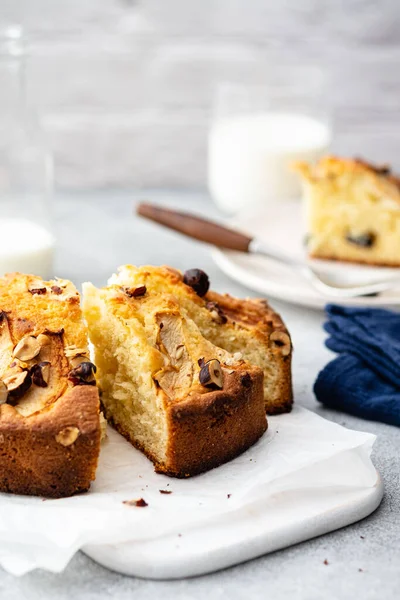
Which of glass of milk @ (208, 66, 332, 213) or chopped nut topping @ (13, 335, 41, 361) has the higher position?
glass of milk @ (208, 66, 332, 213)

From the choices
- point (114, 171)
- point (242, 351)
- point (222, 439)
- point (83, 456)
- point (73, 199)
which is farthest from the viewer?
point (114, 171)

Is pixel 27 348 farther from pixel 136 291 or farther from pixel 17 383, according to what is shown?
pixel 136 291

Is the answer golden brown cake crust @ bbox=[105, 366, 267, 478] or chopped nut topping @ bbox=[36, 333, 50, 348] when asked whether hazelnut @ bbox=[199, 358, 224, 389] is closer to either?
golden brown cake crust @ bbox=[105, 366, 267, 478]

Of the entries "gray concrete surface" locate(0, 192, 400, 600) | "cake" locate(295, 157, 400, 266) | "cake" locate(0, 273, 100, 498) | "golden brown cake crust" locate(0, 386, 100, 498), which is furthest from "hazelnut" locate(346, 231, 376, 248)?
"golden brown cake crust" locate(0, 386, 100, 498)

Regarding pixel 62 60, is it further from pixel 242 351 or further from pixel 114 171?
pixel 242 351

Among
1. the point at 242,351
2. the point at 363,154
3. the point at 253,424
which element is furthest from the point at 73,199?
the point at 253,424

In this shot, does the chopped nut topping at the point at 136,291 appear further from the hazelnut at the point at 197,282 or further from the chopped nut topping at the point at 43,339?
the chopped nut topping at the point at 43,339
